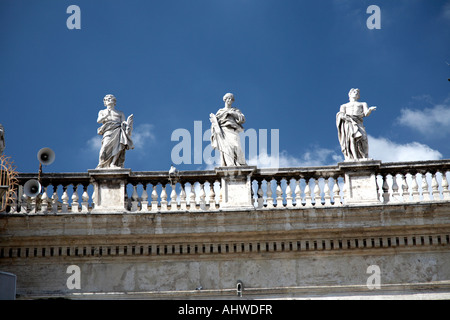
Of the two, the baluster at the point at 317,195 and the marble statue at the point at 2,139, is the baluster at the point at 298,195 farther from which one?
the marble statue at the point at 2,139

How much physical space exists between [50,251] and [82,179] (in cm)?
190

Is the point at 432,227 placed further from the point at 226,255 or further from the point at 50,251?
the point at 50,251

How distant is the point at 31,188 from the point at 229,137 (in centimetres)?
500

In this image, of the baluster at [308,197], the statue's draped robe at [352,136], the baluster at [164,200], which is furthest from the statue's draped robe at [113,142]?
the statue's draped robe at [352,136]

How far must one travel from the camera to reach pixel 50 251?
20.2 metres

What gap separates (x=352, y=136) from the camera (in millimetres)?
20844

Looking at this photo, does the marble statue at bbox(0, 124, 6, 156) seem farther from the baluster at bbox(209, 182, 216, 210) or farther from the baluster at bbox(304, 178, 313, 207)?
the baluster at bbox(304, 178, 313, 207)

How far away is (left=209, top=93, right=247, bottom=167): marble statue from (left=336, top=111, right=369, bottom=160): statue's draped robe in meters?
2.50

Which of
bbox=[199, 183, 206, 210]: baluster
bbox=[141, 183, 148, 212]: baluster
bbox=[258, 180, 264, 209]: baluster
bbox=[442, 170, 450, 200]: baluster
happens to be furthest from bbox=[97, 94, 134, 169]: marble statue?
Answer: bbox=[442, 170, 450, 200]: baluster

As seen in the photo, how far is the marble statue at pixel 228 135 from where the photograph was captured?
20.9 m

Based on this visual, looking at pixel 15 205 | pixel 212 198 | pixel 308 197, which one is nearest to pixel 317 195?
pixel 308 197

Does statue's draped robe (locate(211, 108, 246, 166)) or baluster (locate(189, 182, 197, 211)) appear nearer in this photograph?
baluster (locate(189, 182, 197, 211))

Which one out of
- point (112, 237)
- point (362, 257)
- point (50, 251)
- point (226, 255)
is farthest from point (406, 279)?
point (50, 251)

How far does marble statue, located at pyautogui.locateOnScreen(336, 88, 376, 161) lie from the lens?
2084cm
